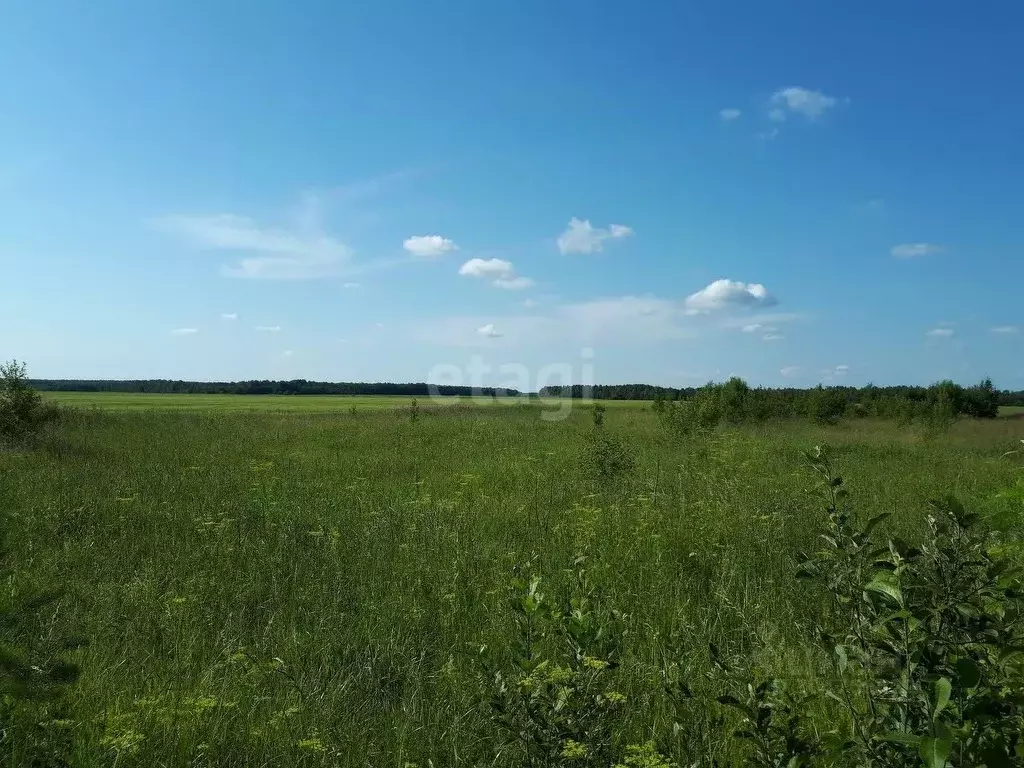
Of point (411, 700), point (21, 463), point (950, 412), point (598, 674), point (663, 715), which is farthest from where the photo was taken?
→ point (950, 412)

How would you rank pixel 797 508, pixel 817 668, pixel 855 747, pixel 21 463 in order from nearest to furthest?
pixel 855 747
pixel 817 668
pixel 797 508
pixel 21 463

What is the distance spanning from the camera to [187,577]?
4.96 metres

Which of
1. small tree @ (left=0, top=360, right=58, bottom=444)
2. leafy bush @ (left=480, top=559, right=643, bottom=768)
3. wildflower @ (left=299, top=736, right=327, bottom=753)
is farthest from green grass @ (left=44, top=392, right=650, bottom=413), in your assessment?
leafy bush @ (left=480, top=559, right=643, bottom=768)

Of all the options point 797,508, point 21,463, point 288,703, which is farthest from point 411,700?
point 21,463

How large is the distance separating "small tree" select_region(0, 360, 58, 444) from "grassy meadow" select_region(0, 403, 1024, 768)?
137 inches

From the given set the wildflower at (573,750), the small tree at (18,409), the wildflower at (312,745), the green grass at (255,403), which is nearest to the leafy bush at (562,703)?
the wildflower at (573,750)

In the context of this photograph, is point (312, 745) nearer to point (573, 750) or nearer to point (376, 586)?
point (573, 750)

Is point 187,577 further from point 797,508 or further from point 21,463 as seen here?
point 21,463

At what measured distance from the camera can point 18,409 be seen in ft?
43.1

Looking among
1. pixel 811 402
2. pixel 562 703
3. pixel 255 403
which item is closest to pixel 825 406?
pixel 811 402

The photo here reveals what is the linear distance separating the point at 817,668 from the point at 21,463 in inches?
489

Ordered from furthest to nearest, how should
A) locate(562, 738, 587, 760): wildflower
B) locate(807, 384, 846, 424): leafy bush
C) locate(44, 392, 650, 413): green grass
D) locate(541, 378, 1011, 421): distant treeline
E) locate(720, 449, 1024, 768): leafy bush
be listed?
locate(44, 392, 650, 413): green grass
locate(807, 384, 846, 424): leafy bush
locate(541, 378, 1011, 421): distant treeline
locate(562, 738, 587, 760): wildflower
locate(720, 449, 1024, 768): leafy bush

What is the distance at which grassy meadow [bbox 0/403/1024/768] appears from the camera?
9.09ft

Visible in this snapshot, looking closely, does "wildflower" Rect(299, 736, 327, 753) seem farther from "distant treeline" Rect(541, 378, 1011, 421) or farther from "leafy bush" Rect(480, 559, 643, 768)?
"distant treeline" Rect(541, 378, 1011, 421)
